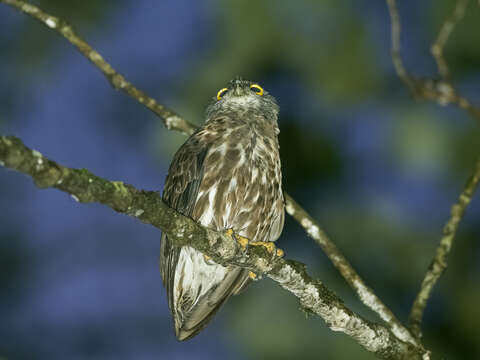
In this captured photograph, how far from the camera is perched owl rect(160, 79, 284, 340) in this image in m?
4.63

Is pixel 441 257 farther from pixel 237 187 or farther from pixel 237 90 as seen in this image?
pixel 237 90

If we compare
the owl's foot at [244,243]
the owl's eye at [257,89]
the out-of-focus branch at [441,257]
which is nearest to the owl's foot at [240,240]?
the owl's foot at [244,243]

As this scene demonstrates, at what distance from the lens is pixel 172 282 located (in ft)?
15.6

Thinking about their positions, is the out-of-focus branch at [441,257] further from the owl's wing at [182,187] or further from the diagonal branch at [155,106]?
the owl's wing at [182,187]

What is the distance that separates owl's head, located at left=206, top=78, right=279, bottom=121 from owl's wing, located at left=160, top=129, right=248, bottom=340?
0.77 metres

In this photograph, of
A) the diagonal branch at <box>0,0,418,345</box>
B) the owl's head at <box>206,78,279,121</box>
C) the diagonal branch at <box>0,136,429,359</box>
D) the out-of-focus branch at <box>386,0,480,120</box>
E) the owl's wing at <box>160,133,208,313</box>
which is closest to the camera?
the diagonal branch at <box>0,136,429,359</box>

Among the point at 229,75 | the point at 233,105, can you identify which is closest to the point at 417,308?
the point at 233,105

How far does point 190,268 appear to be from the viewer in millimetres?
4996

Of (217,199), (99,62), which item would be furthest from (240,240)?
(99,62)

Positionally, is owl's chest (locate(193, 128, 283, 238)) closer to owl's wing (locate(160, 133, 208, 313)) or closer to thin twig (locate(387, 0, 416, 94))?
owl's wing (locate(160, 133, 208, 313))

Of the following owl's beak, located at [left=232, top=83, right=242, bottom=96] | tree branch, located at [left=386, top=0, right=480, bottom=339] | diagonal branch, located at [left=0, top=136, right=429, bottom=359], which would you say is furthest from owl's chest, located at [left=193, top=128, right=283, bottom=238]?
tree branch, located at [left=386, top=0, right=480, bottom=339]

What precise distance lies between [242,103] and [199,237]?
98.5 inches

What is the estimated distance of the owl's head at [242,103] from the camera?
18.2 feet

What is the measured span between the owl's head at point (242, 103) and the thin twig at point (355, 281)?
106 centimetres
